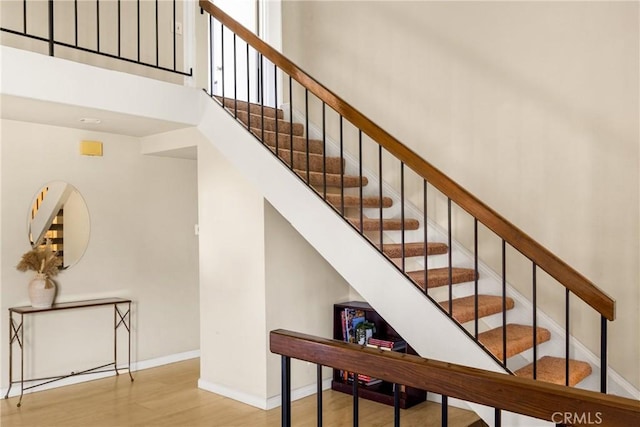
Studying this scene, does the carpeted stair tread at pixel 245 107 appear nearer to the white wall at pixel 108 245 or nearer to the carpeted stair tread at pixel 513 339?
the white wall at pixel 108 245

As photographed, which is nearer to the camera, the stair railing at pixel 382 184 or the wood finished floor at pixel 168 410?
the stair railing at pixel 382 184

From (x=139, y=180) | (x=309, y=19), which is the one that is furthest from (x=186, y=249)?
(x=309, y=19)

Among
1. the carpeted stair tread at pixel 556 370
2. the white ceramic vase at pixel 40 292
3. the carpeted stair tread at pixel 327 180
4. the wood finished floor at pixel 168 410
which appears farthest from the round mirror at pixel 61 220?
the carpeted stair tread at pixel 556 370

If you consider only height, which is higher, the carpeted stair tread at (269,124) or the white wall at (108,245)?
the carpeted stair tread at (269,124)

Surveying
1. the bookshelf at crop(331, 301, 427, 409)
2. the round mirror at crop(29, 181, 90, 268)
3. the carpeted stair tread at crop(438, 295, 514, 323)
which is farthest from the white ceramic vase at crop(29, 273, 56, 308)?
the carpeted stair tread at crop(438, 295, 514, 323)

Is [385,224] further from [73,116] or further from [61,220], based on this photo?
[61,220]

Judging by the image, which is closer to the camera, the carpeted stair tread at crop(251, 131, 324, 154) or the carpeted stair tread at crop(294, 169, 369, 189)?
the carpeted stair tread at crop(294, 169, 369, 189)

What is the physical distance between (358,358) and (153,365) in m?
4.29

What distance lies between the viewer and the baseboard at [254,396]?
13.3 ft

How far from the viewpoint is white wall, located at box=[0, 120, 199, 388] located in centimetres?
440

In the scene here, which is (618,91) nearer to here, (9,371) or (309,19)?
(309,19)

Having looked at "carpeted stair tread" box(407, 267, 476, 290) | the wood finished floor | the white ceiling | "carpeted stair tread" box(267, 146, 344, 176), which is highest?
the white ceiling

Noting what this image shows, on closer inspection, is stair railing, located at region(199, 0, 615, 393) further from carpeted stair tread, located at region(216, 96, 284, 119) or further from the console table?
the console table

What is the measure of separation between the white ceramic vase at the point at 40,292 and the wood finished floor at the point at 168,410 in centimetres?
75
